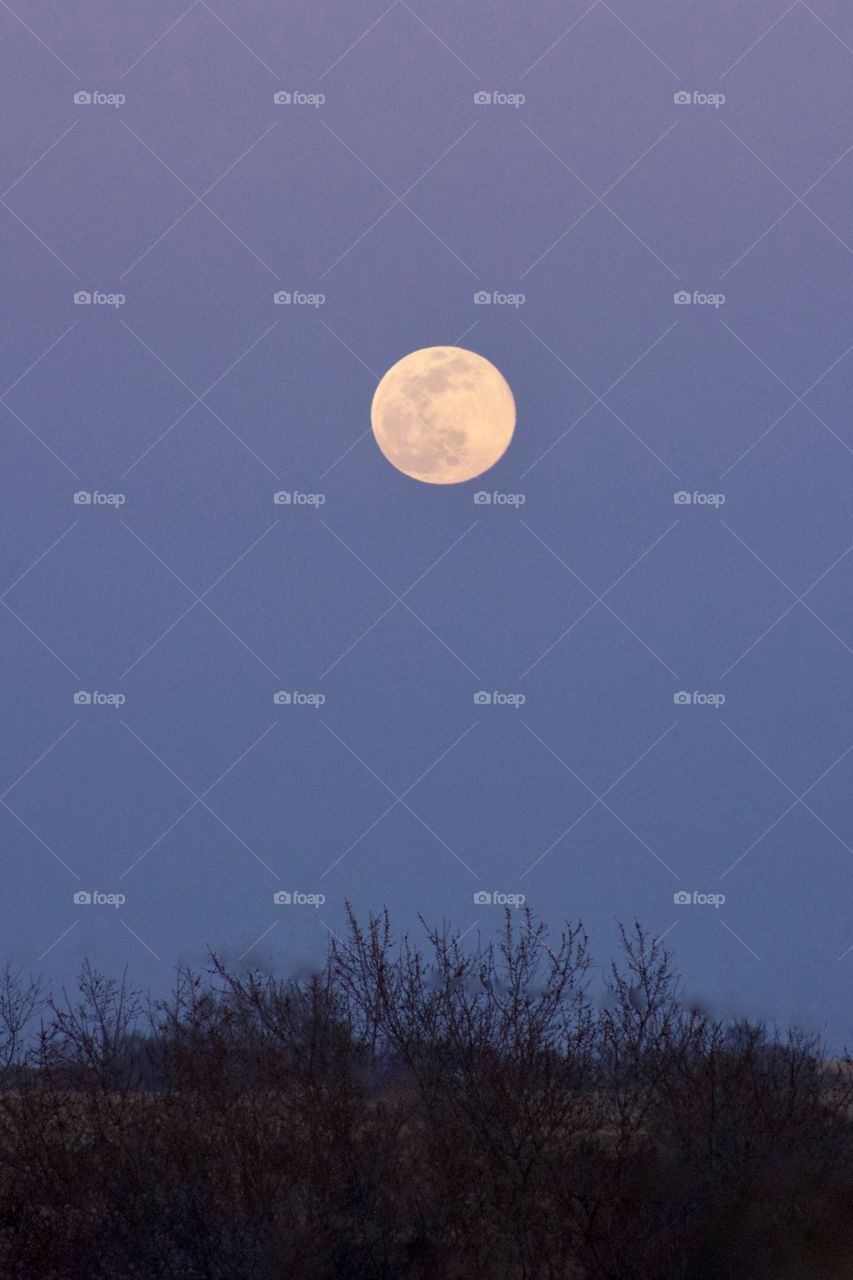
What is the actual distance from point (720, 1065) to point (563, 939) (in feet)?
6.88

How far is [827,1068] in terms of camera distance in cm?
1944

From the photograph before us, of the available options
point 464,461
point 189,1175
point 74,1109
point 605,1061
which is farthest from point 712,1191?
point 464,461

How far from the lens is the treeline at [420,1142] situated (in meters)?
15.2

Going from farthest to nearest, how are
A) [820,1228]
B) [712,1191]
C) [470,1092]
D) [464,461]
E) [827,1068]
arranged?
[464,461]
[827,1068]
[470,1092]
[712,1191]
[820,1228]

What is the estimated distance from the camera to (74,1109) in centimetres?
1702

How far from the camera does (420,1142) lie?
54.4 ft

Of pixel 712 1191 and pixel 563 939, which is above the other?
pixel 563 939

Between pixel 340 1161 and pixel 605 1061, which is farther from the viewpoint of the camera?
pixel 605 1061

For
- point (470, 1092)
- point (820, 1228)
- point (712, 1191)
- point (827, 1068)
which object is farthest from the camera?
point (827, 1068)

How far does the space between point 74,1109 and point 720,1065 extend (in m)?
6.75

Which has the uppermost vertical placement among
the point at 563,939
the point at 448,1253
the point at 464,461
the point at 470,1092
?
the point at 464,461

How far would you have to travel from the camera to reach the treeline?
15.2 metres

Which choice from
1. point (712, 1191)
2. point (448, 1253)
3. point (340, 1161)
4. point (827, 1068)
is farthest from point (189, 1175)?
point (827, 1068)

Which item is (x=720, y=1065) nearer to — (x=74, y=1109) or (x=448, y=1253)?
(x=448, y=1253)
